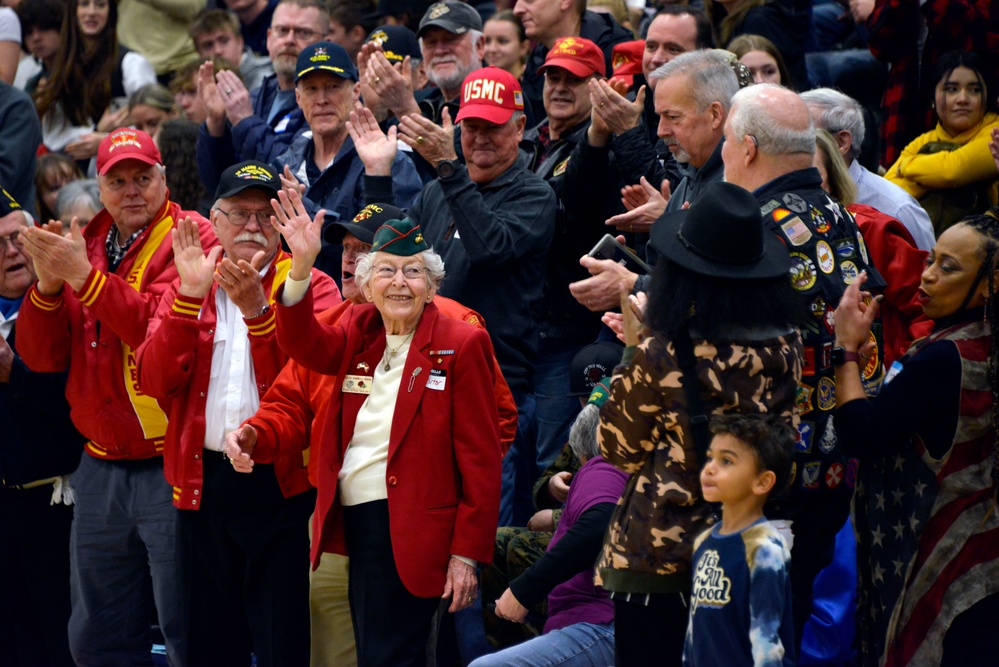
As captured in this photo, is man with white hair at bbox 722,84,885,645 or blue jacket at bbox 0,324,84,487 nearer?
man with white hair at bbox 722,84,885,645

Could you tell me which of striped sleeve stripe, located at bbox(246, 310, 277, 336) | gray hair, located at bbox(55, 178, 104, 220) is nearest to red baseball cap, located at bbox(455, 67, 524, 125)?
striped sleeve stripe, located at bbox(246, 310, 277, 336)

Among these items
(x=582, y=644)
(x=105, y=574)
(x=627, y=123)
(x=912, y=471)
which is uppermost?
(x=627, y=123)

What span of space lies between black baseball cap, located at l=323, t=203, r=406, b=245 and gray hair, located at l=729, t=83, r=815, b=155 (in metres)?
1.60

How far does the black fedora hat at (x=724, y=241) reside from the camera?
3.85 m

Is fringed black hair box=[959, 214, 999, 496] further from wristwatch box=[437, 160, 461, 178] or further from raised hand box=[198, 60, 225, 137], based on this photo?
raised hand box=[198, 60, 225, 137]

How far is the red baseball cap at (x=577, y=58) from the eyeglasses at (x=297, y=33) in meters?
2.22

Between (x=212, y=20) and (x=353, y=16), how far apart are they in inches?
37.9

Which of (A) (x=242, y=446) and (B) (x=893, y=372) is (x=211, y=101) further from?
(B) (x=893, y=372)

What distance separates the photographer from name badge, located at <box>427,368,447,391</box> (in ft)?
16.0

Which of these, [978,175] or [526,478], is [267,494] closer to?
[526,478]

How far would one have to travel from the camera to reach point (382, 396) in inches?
196

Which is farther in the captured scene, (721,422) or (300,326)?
(300,326)

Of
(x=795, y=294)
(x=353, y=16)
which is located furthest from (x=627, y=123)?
(x=353, y=16)

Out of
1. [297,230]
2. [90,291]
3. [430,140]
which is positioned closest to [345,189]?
[430,140]
